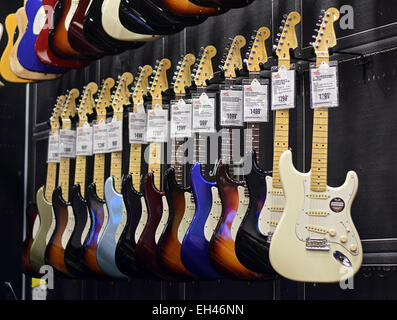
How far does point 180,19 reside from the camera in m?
3.28

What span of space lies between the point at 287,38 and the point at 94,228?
4.78 ft

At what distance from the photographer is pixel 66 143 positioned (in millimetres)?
4516

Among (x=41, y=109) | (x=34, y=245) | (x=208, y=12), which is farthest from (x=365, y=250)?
(x=41, y=109)

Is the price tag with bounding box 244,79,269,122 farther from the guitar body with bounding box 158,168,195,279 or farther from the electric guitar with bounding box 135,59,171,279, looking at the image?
the electric guitar with bounding box 135,59,171,279

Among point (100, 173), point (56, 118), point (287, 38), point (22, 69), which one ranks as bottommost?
point (100, 173)

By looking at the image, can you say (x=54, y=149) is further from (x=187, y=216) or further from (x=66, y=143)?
(x=187, y=216)

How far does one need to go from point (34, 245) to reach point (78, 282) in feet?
1.90

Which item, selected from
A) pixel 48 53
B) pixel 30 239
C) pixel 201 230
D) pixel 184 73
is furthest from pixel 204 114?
pixel 30 239

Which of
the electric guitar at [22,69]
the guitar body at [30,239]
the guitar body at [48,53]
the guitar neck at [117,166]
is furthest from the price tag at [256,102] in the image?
the guitar body at [30,239]

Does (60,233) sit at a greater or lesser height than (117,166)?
lesser

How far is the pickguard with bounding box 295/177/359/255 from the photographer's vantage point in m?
2.72

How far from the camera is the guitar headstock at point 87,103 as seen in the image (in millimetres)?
4395

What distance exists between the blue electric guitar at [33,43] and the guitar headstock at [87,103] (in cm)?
20

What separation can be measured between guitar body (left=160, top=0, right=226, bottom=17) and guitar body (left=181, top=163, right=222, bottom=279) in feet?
2.03
